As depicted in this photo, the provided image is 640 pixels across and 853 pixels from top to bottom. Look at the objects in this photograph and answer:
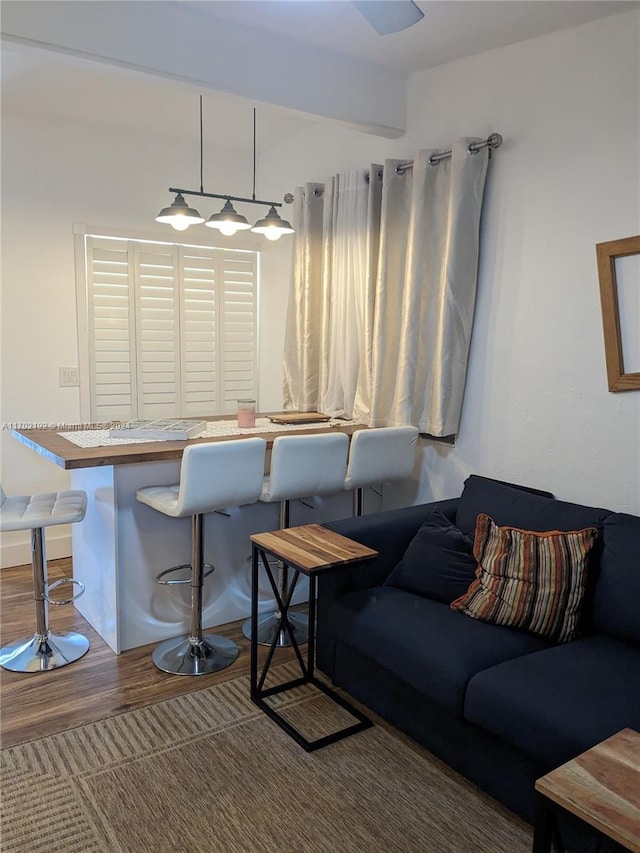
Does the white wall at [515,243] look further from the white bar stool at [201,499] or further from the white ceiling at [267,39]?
the white bar stool at [201,499]

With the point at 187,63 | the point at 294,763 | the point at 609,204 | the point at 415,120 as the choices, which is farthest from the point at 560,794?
the point at 415,120

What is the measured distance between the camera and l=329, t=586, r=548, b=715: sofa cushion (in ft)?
6.86

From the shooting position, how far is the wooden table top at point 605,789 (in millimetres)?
1208

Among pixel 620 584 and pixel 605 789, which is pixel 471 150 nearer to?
pixel 620 584

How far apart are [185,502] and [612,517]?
5.39 feet

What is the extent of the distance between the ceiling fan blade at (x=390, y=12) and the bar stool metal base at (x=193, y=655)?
2.50 m

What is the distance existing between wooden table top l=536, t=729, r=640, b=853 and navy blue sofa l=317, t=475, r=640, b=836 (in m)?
0.33

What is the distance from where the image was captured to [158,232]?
439 centimetres

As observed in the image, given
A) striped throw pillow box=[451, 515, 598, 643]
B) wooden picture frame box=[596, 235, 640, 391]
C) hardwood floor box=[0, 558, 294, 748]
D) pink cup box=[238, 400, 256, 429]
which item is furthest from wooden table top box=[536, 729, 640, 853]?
pink cup box=[238, 400, 256, 429]

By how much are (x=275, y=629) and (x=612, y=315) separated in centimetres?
198

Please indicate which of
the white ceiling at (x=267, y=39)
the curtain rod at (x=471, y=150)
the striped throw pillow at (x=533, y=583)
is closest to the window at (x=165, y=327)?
the white ceiling at (x=267, y=39)

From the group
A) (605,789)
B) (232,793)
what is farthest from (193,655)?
(605,789)

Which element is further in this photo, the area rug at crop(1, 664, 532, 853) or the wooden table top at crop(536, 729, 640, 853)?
the area rug at crop(1, 664, 532, 853)

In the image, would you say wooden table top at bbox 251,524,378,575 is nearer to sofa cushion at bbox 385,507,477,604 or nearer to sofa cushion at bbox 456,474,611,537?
sofa cushion at bbox 385,507,477,604
